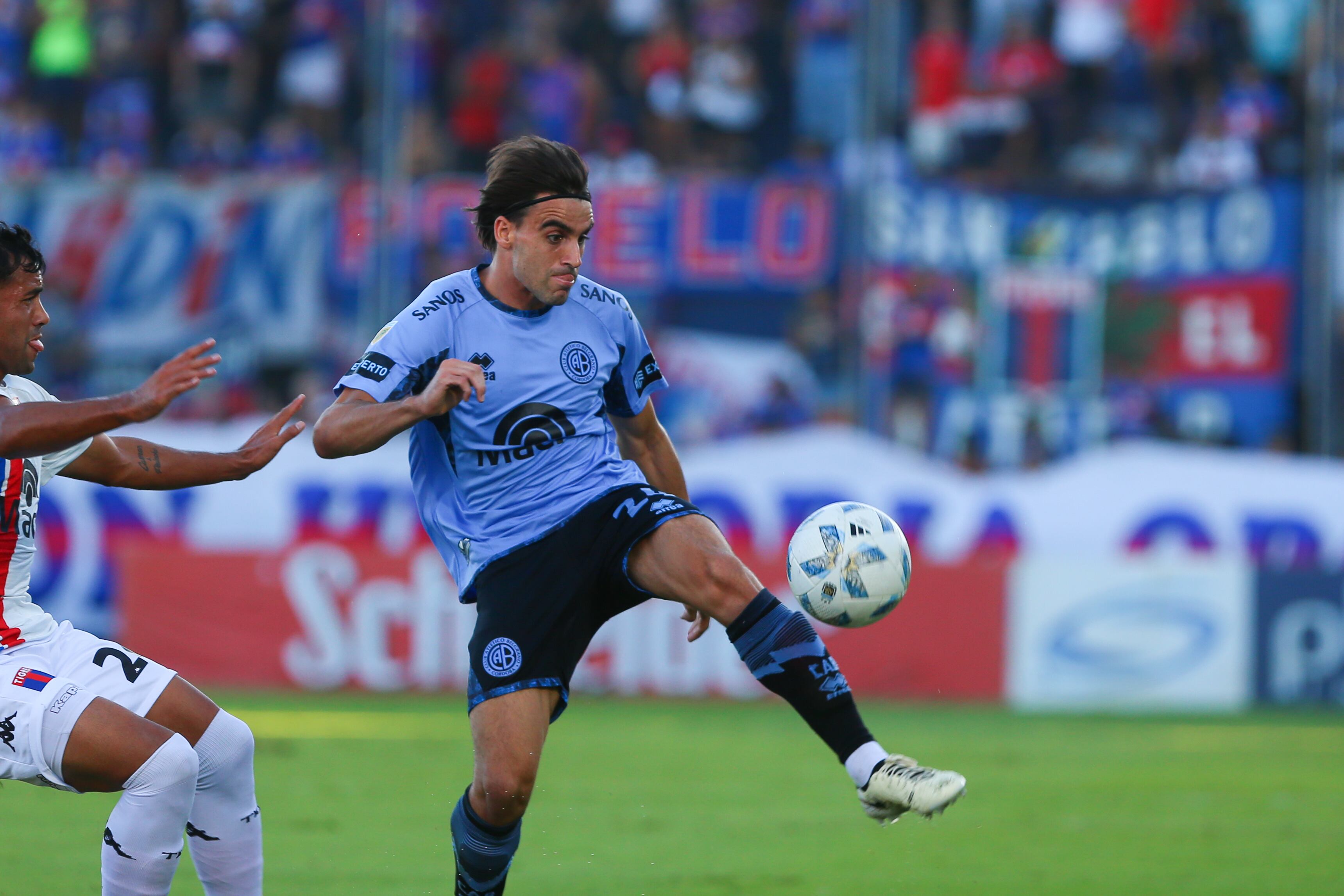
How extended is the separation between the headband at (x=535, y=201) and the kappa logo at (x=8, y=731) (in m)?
2.08

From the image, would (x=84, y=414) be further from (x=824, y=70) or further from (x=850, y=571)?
(x=824, y=70)

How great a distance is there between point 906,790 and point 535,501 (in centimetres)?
150

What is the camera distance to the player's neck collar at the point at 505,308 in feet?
18.1

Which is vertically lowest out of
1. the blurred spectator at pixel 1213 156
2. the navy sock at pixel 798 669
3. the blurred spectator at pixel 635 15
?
the navy sock at pixel 798 669

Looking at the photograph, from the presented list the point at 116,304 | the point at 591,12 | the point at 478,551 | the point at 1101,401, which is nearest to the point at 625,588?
the point at 478,551

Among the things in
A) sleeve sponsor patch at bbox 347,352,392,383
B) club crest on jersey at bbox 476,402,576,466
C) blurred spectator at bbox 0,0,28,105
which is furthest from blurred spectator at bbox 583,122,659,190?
sleeve sponsor patch at bbox 347,352,392,383

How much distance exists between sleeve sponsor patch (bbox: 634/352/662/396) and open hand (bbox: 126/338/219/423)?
64.8 inches

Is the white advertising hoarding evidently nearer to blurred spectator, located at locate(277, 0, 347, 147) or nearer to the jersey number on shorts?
blurred spectator, located at locate(277, 0, 347, 147)

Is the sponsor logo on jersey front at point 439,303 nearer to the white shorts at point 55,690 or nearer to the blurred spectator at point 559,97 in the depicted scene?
the white shorts at point 55,690

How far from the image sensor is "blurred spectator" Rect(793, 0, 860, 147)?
1499 cm

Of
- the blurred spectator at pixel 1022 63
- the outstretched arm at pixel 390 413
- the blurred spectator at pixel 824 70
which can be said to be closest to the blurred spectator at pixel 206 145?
the blurred spectator at pixel 824 70

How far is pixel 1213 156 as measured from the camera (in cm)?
1446

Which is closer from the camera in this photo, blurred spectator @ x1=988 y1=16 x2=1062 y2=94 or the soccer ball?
the soccer ball

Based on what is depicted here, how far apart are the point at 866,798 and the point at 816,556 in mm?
820
